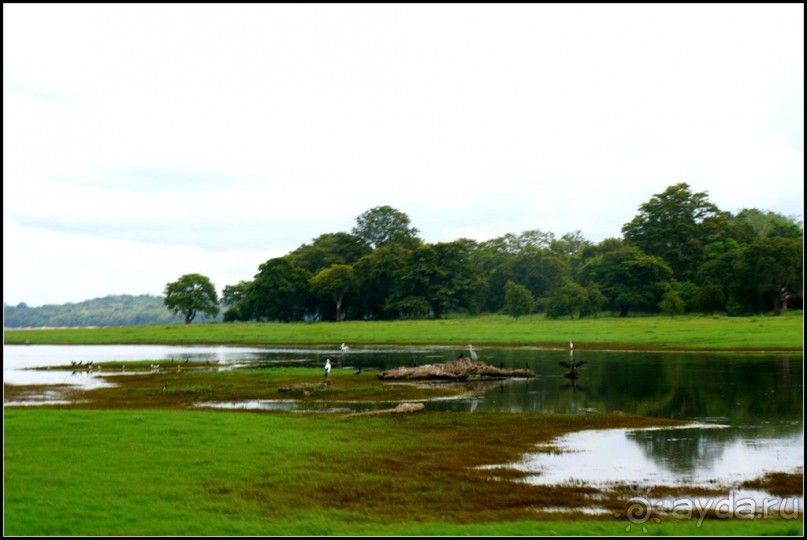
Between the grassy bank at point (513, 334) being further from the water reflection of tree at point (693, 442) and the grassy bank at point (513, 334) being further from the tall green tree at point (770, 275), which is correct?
the water reflection of tree at point (693, 442)

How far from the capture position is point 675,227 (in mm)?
133125

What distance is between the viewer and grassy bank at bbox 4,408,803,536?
1512 cm

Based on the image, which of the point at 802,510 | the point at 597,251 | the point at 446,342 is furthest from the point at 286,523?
the point at 597,251

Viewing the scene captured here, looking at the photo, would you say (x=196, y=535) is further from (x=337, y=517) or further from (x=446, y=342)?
(x=446, y=342)

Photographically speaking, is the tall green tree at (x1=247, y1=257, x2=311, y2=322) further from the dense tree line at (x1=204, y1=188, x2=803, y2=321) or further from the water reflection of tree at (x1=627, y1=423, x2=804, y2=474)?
the water reflection of tree at (x1=627, y1=423, x2=804, y2=474)

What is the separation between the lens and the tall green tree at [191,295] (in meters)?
146

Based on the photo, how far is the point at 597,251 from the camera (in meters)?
160

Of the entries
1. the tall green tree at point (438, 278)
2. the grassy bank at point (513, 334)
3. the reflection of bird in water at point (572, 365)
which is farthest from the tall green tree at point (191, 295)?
the reflection of bird in water at point (572, 365)

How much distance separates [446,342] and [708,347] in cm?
2947

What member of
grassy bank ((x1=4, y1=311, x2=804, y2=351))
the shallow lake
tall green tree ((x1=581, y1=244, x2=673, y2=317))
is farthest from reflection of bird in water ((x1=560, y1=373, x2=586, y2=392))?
tall green tree ((x1=581, y1=244, x2=673, y2=317))

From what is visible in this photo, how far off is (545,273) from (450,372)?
111m

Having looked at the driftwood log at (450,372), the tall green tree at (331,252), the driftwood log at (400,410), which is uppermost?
the tall green tree at (331,252)

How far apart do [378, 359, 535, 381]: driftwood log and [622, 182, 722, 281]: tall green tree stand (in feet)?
301

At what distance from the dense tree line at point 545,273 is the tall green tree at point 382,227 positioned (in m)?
0.22
